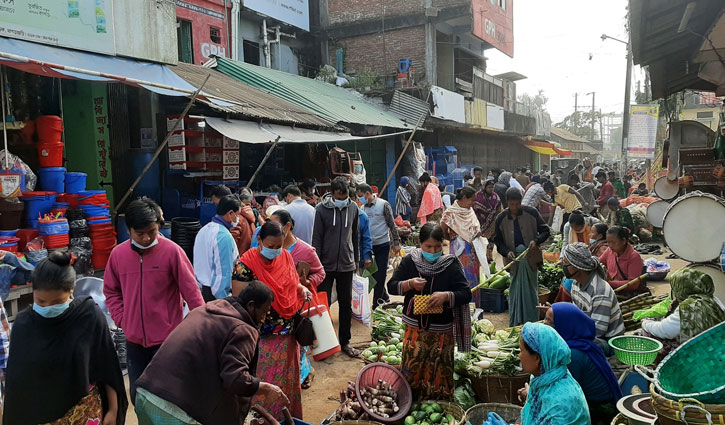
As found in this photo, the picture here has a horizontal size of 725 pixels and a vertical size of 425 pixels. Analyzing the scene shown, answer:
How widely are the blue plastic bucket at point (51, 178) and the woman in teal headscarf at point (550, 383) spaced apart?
6.13 metres

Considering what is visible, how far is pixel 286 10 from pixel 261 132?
389 inches

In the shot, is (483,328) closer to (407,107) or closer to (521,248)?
(521,248)

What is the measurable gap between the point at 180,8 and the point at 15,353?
12.6 meters

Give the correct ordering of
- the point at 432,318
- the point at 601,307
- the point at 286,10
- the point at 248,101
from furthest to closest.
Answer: the point at 286,10 → the point at 248,101 → the point at 601,307 → the point at 432,318

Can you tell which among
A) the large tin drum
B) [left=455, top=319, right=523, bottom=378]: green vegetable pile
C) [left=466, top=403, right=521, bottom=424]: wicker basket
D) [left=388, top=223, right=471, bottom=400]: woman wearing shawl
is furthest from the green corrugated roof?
[left=466, top=403, right=521, bottom=424]: wicker basket

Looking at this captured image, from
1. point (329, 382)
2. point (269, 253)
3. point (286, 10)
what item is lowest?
point (329, 382)

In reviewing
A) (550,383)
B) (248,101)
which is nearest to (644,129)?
(248,101)

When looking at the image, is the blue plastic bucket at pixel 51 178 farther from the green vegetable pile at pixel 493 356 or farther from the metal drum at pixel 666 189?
the metal drum at pixel 666 189

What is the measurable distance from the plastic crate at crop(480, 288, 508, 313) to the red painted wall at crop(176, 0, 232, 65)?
10383 millimetres

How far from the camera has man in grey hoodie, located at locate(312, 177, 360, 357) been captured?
228 inches

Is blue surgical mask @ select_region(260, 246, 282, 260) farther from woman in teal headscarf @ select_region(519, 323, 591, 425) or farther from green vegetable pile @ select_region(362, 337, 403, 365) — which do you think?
woman in teal headscarf @ select_region(519, 323, 591, 425)

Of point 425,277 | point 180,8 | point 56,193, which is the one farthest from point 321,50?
point 425,277

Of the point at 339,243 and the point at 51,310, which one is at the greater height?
the point at 51,310

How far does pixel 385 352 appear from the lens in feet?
17.3
